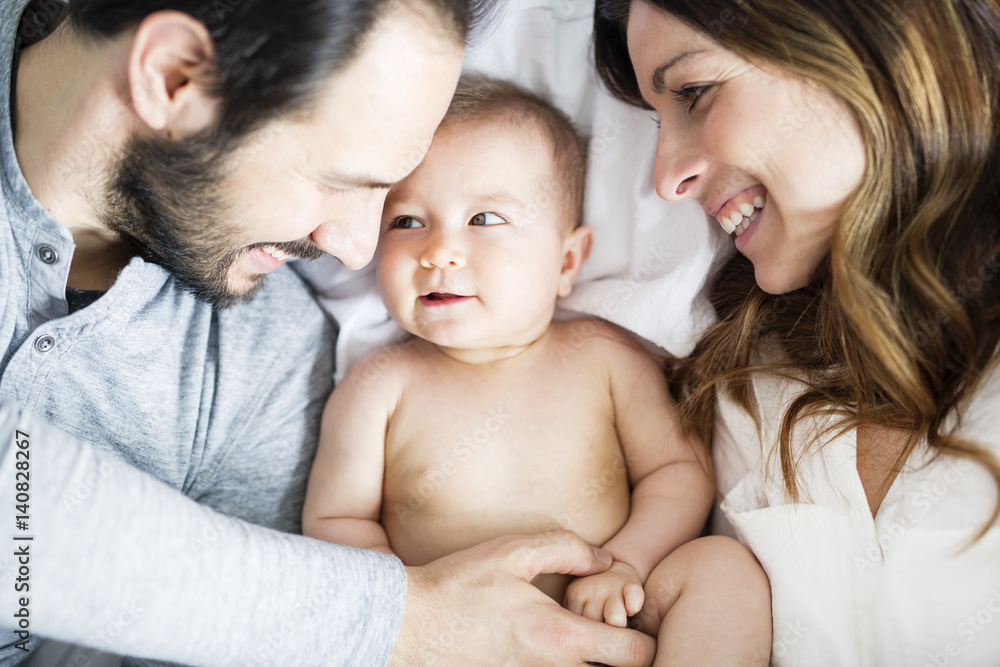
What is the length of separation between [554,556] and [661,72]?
3.05 ft

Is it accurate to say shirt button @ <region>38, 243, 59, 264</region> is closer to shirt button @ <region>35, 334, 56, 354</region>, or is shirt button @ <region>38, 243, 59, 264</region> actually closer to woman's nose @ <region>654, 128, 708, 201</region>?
shirt button @ <region>35, 334, 56, 354</region>

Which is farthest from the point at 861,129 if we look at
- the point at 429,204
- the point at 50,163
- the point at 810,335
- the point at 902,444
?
the point at 50,163

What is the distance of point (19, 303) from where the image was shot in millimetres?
1277

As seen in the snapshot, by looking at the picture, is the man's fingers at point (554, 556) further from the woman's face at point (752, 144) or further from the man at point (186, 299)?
the woman's face at point (752, 144)

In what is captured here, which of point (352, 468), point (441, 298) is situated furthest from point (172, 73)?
point (352, 468)

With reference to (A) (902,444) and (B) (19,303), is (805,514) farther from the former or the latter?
(B) (19,303)

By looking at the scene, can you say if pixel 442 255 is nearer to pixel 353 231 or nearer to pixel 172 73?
pixel 353 231

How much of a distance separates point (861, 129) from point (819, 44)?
148 millimetres

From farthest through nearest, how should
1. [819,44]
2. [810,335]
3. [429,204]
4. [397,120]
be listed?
[429,204]
[810,335]
[397,120]
[819,44]

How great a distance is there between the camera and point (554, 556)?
138 centimetres

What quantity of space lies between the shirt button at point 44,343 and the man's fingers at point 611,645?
3.57 feet

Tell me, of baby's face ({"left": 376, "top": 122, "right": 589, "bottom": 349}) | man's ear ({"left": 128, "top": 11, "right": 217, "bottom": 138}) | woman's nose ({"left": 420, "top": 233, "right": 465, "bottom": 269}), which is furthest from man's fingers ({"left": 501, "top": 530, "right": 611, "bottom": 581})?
man's ear ({"left": 128, "top": 11, "right": 217, "bottom": 138})

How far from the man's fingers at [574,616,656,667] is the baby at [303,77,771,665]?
98 millimetres

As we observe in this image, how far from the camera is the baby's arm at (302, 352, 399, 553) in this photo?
1556 millimetres
